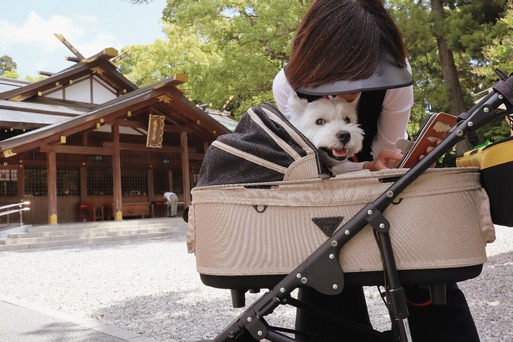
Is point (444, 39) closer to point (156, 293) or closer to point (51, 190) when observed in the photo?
point (156, 293)

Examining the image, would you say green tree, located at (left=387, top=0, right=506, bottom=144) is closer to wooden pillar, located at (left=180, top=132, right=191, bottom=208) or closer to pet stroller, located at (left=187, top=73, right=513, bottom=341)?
wooden pillar, located at (left=180, top=132, right=191, bottom=208)

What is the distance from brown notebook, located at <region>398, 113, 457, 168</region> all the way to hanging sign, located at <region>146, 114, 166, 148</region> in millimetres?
14599

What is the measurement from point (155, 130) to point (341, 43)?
48.1ft

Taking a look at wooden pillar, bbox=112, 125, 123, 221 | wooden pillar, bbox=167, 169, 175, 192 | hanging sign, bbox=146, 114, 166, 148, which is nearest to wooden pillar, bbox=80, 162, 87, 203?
wooden pillar, bbox=112, 125, 123, 221

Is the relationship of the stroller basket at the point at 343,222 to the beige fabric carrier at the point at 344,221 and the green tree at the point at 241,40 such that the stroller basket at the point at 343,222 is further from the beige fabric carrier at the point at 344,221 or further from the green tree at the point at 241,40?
the green tree at the point at 241,40

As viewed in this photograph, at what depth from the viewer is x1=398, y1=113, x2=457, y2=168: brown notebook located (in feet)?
4.30

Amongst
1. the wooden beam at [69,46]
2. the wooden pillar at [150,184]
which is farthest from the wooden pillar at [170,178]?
the wooden beam at [69,46]

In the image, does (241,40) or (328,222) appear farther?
(241,40)

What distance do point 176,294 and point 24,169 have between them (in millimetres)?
11245

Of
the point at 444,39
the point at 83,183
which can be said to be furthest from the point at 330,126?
the point at 83,183

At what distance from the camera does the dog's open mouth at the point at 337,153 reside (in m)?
1.48

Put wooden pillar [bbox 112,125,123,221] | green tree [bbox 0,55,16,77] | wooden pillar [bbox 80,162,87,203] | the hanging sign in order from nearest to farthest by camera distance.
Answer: wooden pillar [bbox 112,125,123,221] → the hanging sign → wooden pillar [bbox 80,162,87,203] → green tree [bbox 0,55,16,77]

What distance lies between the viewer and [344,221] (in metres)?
1.29

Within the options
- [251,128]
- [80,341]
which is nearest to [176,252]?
[80,341]
